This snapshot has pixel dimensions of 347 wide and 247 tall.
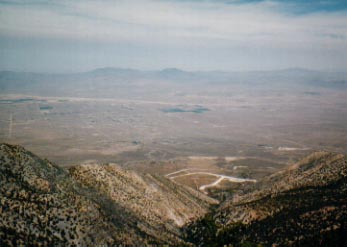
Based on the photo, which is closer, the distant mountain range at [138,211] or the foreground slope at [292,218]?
the distant mountain range at [138,211]

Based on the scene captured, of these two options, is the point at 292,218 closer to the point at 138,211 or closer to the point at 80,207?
the point at 138,211

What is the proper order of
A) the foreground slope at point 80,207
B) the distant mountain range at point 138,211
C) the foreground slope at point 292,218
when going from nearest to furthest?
the foreground slope at point 80,207 < the distant mountain range at point 138,211 < the foreground slope at point 292,218

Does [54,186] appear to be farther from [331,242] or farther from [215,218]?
[331,242]

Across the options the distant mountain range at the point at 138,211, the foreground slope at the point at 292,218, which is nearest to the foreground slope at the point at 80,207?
the distant mountain range at the point at 138,211

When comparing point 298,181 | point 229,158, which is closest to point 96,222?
point 298,181

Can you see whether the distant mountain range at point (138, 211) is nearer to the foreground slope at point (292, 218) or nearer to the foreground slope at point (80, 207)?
the foreground slope at point (292, 218)

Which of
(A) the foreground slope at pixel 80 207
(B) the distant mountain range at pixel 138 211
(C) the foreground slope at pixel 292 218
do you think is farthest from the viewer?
(C) the foreground slope at pixel 292 218

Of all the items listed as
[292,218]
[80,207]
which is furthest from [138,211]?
[292,218]
